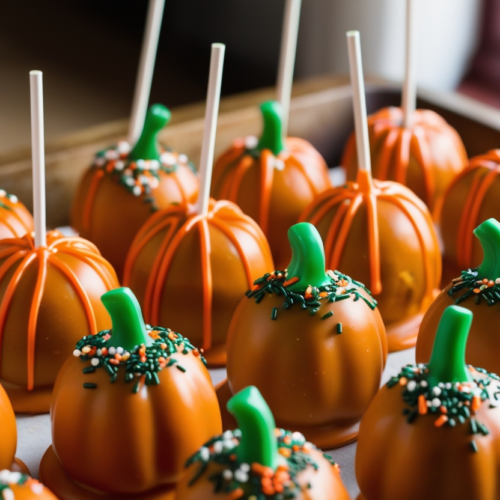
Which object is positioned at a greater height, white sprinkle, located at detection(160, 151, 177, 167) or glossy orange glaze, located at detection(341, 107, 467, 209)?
white sprinkle, located at detection(160, 151, 177, 167)

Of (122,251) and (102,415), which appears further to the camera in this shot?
(122,251)

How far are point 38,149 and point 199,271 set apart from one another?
36cm

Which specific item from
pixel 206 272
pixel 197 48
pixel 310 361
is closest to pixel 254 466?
pixel 310 361

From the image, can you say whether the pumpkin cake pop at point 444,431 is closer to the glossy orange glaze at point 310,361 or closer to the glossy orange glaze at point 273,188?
the glossy orange glaze at point 310,361

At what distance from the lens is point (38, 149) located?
1317mm

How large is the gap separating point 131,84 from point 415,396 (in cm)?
334

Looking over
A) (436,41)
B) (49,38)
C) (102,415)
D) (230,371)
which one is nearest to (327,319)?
(230,371)

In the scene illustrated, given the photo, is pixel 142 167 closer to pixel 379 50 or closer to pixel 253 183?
pixel 253 183

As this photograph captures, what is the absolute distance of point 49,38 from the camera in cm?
445

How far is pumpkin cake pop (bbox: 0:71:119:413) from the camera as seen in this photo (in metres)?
1.36

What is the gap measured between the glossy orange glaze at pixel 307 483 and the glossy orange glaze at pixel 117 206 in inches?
34.3

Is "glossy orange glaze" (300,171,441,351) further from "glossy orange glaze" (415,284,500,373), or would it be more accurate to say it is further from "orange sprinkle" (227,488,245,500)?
"orange sprinkle" (227,488,245,500)

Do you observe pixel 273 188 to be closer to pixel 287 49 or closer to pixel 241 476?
pixel 287 49

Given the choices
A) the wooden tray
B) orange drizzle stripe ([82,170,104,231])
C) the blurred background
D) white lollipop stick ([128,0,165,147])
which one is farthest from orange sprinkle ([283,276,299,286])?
the blurred background
